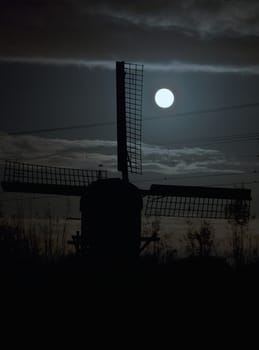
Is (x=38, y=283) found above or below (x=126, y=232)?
below

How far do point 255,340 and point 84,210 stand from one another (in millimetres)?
10968

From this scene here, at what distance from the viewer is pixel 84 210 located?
21.8 meters

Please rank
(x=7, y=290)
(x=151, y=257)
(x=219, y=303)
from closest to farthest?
(x=219, y=303), (x=7, y=290), (x=151, y=257)

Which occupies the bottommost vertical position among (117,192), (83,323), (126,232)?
(83,323)

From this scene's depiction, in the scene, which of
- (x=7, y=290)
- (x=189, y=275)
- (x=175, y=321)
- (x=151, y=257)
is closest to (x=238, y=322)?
(x=175, y=321)

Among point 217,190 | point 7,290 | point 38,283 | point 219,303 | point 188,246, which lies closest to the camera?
point 219,303

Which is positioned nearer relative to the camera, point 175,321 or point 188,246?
point 175,321

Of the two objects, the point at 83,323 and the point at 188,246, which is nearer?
the point at 83,323

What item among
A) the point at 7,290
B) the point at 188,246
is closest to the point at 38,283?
the point at 7,290

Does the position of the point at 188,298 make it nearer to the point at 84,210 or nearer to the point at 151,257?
the point at 84,210

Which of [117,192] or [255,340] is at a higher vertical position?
[117,192]

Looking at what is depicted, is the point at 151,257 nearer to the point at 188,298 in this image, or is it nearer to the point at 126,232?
the point at 126,232

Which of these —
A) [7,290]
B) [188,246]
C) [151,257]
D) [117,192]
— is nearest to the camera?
[7,290]

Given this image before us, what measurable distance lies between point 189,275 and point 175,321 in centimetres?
655
